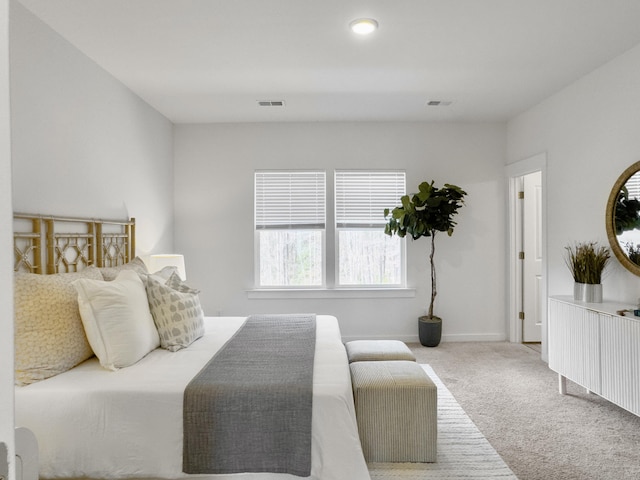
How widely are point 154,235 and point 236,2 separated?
8.54 ft

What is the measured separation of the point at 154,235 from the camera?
4.10 metres

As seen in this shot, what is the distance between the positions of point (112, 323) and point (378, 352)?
5.71ft

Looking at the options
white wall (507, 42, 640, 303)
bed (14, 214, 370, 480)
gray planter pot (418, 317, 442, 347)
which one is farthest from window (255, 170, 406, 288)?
bed (14, 214, 370, 480)

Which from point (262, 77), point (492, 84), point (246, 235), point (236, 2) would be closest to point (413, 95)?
point (492, 84)

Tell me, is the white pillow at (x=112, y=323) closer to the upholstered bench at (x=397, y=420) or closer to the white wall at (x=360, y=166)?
the upholstered bench at (x=397, y=420)

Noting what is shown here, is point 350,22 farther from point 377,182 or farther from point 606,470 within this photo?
point 606,470

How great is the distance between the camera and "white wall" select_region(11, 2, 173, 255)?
A: 2.25 m

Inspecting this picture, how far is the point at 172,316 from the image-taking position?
247 centimetres

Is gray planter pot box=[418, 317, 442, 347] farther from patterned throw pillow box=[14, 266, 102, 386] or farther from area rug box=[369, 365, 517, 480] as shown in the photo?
patterned throw pillow box=[14, 266, 102, 386]

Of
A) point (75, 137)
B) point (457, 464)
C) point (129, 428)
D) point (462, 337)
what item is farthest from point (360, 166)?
point (129, 428)

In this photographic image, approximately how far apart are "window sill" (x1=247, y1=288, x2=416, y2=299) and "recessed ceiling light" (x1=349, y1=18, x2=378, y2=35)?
2.85 metres

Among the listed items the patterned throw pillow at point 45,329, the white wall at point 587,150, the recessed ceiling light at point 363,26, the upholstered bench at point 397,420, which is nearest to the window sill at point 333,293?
the white wall at point 587,150

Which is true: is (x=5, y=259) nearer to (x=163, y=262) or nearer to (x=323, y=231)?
(x=163, y=262)

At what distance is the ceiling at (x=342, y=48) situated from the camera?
7.64ft
